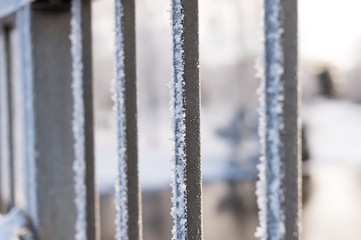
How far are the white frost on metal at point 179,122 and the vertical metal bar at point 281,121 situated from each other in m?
0.21

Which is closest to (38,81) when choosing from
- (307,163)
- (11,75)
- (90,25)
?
(90,25)

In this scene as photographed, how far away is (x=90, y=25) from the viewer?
1.39 metres

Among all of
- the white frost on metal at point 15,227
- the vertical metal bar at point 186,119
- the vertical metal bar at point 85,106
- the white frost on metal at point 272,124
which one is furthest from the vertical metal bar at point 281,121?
the white frost on metal at point 15,227

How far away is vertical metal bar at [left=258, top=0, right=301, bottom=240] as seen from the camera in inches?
30.3

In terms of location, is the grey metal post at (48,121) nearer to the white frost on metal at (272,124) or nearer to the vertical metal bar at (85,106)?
the vertical metal bar at (85,106)

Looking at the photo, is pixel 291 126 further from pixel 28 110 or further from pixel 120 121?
pixel 28 110

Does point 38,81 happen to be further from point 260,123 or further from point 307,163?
point 307,163

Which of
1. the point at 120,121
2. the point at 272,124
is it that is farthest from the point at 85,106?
the point at 272,124

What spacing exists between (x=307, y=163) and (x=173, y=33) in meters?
11.9

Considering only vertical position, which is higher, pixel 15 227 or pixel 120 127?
pixel 120 127

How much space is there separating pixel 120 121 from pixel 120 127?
0.01 meters

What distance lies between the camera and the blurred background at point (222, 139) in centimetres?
666

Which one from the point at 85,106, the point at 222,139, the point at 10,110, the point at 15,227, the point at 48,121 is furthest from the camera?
the point at 222,139

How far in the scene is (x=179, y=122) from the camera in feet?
3.17
